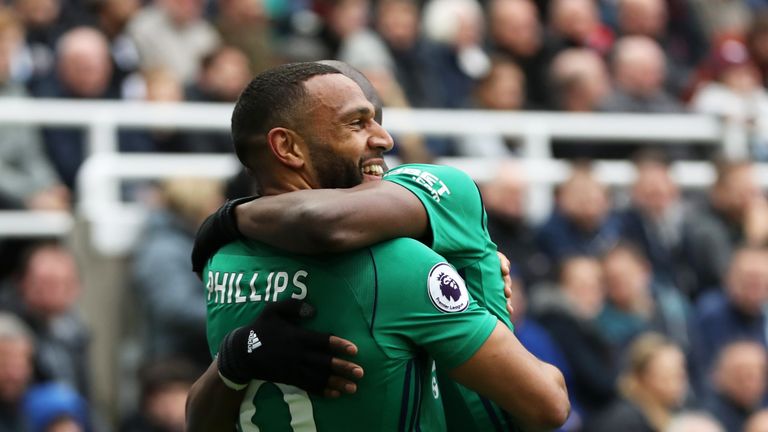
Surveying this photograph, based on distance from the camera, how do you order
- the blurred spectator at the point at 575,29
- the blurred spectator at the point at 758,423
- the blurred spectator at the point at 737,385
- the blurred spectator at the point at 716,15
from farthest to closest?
the blurred spectator at the point at 716,15
the blurred spectator at the point at 575,29
the blurred spectator at the point at 737,385
the blurred spectator at the point at 758,423

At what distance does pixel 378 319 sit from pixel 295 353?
20 cm

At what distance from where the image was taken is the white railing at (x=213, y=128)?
352 inches

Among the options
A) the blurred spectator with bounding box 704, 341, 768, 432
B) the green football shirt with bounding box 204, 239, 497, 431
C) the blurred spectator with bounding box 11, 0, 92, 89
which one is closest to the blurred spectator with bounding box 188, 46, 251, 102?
the blurred spectator with bounding box 11, 0, 92, 89

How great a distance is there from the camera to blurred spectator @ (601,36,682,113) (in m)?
11.7

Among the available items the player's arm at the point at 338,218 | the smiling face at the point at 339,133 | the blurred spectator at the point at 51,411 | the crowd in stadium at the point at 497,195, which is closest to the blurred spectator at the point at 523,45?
the crowd in stadium at the point at 497,195

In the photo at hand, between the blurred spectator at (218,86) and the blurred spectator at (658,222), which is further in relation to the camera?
the blurred spectator at (658,222)

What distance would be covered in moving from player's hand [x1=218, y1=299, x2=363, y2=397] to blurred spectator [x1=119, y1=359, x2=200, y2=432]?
182 inches

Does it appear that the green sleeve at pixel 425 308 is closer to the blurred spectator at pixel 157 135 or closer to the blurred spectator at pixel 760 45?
the blurred spectator at pixel 157 135

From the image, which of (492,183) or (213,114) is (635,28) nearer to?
A: (492,183)

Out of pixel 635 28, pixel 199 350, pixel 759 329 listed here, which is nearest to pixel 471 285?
pixel 199 350

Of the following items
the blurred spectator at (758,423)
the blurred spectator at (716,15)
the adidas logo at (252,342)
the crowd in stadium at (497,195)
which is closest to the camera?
the adidas logo at (252,342)

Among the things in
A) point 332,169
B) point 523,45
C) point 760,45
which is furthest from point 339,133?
point 760,45

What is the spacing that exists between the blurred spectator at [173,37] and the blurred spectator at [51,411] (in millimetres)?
3195

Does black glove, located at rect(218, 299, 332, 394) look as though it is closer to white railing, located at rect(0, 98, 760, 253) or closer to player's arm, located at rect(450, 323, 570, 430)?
player's arm, located at rect(450, 323, 570, 430)
